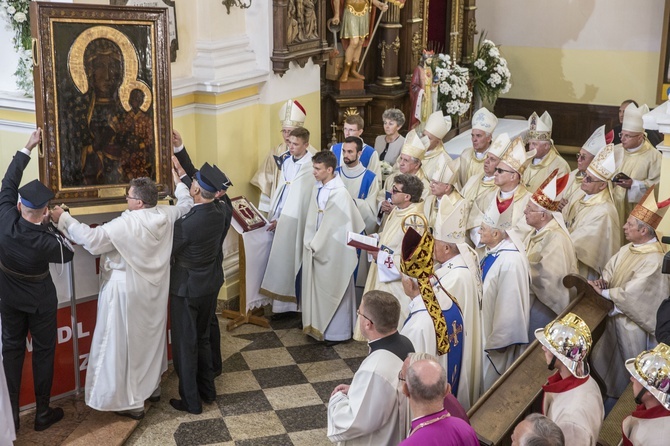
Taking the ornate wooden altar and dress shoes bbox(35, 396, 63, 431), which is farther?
the ornate wooden altar

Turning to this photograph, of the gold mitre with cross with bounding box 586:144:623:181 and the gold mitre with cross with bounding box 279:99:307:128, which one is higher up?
the gold mitre with cross with bounding box 279:99:307:128

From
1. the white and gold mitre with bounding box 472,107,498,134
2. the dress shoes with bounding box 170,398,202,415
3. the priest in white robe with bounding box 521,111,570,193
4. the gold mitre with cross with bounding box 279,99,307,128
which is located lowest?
the dress shoes with bounding box 170,398,202,415

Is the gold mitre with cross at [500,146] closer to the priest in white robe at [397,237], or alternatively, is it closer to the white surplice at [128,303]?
the priest in white robe at [397,237]

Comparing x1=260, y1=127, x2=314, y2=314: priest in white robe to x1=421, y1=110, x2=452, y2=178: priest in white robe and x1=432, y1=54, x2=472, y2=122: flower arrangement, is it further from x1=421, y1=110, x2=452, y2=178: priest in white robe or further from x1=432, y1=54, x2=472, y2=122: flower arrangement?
x1=432, y1=54, x2=472, y2=122: flower arrangement

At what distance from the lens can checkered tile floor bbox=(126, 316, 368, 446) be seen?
634cm

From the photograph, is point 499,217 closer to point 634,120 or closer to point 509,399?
point 509,399

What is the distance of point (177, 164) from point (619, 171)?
14.8ft

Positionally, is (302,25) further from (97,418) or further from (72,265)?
(97,418)

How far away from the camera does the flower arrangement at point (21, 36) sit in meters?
6.90

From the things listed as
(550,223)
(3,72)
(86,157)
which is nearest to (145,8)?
(86,157)

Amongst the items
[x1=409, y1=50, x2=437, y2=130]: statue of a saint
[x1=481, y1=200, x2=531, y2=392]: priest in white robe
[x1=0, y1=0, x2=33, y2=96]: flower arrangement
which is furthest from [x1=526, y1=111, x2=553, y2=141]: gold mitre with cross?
[x1=0, y1=0, x2=33, y2=96]: flower arrangement

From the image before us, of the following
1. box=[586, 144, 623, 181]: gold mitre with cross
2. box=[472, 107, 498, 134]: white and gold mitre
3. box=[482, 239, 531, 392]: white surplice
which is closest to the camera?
box=[482, 239, 531, 392]: white surplice

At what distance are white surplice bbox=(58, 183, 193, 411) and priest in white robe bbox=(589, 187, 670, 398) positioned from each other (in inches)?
125

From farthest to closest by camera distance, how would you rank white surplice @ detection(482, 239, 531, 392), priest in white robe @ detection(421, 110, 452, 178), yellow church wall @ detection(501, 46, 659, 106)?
yellow church wall @ detection(501, 46, 659, 106) < priest in white robe @ detection(421, 110, 452, 178) < white surplice @ detection(482, 239, 531, 392)
